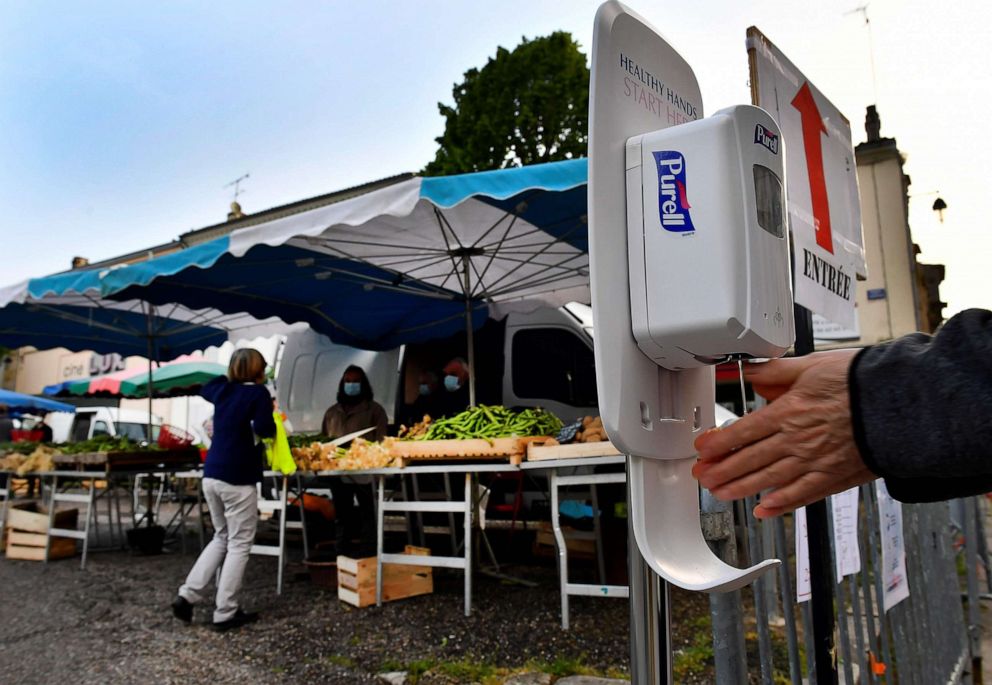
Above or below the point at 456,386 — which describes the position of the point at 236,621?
below

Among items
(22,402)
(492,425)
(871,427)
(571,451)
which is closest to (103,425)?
(22,402)

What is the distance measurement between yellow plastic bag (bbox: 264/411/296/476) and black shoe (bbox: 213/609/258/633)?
1.12m

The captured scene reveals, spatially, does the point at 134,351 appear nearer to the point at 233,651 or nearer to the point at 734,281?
the point at 233,651

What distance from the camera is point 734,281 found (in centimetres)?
80

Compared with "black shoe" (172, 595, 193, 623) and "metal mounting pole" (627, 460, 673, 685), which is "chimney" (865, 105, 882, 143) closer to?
"black shoe" (172, 595, 193, 623)

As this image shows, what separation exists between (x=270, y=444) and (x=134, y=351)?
6217mm

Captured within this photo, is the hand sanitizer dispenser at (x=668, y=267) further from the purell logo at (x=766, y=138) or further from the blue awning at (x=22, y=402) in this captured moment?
the blue awning at (x=22, y=402)

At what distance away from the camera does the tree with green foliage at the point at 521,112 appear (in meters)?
17.5

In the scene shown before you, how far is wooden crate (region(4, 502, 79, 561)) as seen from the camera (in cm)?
773

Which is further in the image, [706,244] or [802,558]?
[802,558]

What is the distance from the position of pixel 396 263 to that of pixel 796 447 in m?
6.27

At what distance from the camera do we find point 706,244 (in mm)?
812

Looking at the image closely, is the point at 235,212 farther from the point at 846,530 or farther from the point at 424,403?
the point at 846,530

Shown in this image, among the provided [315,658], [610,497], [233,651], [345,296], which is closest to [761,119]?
[315,658]
